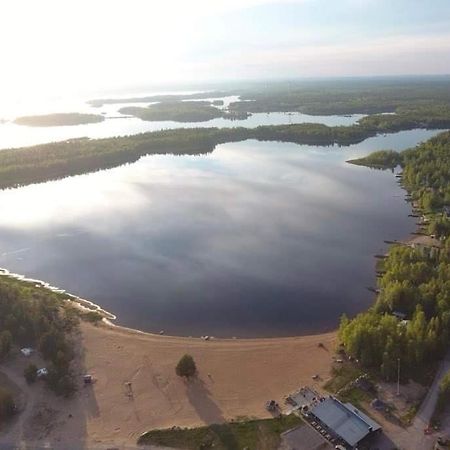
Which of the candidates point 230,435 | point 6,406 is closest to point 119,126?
point 6,406

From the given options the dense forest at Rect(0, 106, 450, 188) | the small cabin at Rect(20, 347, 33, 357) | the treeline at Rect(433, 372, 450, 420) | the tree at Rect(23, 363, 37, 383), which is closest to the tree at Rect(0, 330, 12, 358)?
the small cabin at Rect(20, 347, 33, 357)

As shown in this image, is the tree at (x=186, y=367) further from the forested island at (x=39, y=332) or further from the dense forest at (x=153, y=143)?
the dense forest at (x=153, y=143)

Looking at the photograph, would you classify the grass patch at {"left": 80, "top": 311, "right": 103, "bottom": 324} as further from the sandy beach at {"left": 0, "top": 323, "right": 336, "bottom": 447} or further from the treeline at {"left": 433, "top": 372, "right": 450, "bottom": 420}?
the treeline at {"left": 433, "top": 372, "right": 450, "bottom": 420}

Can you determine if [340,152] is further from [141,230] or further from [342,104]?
[342,104]

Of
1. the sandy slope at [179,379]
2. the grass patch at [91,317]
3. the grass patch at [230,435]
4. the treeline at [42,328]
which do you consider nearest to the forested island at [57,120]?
the treeline at [42,328]

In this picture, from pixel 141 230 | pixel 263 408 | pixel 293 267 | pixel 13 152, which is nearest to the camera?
pixel 263 408

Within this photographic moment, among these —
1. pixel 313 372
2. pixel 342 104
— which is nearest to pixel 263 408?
pixel 313 372

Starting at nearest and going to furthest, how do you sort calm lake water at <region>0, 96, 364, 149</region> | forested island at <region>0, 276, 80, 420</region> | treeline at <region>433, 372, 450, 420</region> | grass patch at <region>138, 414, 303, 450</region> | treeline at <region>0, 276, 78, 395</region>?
1. grass patch at <region>138, 414, 303, 450</region>
2. treeline at <region>433, 372, 450, 420</region>
3. forested island at <region>0, 276, 80, 420</region>
4. treeline at <region>0, 276, 78, 395</region>
5. calm lake water at <region>0, 96, 364, 149</region>
